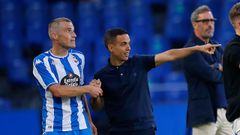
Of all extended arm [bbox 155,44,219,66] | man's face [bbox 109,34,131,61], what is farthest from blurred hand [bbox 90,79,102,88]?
extended arm [bbox 155,44,219,66]

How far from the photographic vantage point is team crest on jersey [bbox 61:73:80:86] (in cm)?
612

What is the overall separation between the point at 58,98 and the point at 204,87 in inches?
72.2

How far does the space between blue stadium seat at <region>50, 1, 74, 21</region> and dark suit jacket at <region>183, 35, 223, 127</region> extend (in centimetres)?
732

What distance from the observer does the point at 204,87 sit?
720 centimetres

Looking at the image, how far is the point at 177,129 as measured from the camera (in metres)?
10.1

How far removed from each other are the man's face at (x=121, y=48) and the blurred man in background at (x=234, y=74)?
0.94m

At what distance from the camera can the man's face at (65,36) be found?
622 centimetres

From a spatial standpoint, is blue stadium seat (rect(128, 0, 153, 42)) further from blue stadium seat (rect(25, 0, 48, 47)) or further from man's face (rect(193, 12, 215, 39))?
man's face (rect(193, 12, 215, 39))

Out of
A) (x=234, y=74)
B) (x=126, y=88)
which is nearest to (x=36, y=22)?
(x=126, y=88)

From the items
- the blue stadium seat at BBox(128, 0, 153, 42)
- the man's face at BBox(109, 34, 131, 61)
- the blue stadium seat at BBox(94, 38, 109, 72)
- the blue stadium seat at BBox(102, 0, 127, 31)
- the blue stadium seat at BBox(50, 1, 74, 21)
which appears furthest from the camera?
the blue stadium seat at BBox(50, 1, 74, 21)

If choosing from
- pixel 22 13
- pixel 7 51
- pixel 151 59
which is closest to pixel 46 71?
pixel 151 59

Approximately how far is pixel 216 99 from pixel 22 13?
8.21m

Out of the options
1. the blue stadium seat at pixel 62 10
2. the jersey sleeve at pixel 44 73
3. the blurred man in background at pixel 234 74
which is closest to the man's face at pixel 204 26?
the blurred man in background at pixel 234 74

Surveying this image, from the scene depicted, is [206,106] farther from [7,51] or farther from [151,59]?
[7,51]
